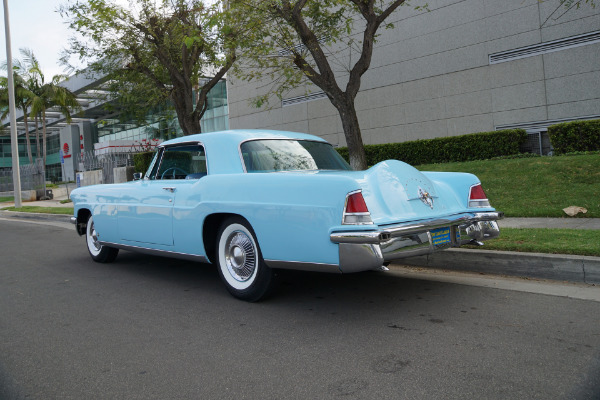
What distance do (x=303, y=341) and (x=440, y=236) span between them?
1.52 metres

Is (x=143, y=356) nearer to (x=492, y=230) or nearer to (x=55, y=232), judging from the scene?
(x=492, y=230)

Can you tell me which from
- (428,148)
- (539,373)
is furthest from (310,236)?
(428,148)

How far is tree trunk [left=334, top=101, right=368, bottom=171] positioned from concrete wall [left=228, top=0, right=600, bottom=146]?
5.82m

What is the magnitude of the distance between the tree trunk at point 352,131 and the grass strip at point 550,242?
490 cm

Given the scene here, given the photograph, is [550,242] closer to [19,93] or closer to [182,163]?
[182,163]

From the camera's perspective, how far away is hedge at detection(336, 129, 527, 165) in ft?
48.9

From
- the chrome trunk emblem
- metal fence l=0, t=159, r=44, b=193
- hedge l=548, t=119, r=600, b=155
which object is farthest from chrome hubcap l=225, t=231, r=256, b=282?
metal fence l=0, t=159, r=44, b=193

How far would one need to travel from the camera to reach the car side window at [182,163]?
17.6ft

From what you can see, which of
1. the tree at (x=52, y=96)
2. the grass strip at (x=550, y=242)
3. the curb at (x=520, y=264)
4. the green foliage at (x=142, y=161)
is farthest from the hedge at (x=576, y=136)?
the tree at (x=52, y=96)

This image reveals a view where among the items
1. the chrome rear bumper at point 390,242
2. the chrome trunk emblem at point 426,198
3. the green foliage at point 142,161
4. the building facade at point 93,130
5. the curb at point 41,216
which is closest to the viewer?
the chrome rear bumper at point 390,242

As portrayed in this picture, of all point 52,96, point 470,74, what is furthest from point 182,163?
point 52,96

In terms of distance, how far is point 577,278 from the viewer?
494 centimetres

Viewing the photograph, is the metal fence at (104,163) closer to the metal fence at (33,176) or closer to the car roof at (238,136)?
the metal fence at (33,176)

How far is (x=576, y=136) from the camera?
12.8 metres
